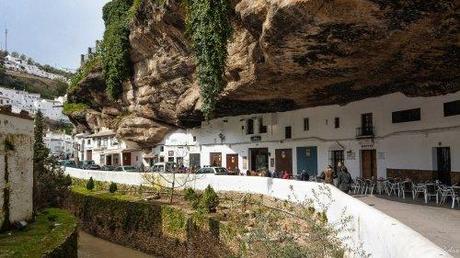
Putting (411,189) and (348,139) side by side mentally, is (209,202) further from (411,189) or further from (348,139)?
(348,139)

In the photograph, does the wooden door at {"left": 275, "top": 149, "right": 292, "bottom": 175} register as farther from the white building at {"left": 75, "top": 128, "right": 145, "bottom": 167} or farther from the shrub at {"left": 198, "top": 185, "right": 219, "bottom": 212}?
the white building at {"left": 75, "top": 128, "right": 145, "bottom": 167}

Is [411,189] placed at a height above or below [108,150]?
below

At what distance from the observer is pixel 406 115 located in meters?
21.8

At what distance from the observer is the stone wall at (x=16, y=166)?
1505 cm

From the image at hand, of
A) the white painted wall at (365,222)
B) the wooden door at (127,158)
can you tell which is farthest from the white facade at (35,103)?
the white painted wall at (365,222)

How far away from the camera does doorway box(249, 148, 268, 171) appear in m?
32.5

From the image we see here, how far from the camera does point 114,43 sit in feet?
121

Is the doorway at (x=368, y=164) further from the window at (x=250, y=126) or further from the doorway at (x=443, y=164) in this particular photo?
the window at (x=250, y=126)

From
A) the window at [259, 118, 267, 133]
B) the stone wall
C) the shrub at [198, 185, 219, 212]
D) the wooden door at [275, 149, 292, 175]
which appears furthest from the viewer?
the window at [259, 118, 267, 133]

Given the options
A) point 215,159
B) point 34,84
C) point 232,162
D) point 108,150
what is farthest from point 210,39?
point 34,84

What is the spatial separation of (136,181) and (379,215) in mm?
25077

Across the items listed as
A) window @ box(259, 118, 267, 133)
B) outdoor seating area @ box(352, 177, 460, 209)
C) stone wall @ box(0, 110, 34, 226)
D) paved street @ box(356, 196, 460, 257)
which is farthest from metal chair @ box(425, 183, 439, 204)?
window @ box(259, 118, 267, 133)

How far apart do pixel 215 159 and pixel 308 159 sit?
32.7 ft

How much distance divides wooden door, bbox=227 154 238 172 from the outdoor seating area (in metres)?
15.4
